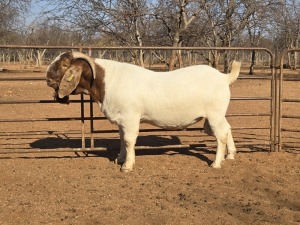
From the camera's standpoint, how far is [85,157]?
22.3 ft

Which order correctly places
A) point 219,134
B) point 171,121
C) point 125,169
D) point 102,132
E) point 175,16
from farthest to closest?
point 175,16, point 102,132, point 219,134, point 171,121, point 125,169

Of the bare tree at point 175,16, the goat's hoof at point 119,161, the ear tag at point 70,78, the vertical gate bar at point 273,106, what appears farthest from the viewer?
the bare tree at point 175,16

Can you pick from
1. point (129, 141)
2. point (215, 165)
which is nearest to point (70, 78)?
point (129, 141)

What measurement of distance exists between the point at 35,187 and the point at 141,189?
134 centimetres

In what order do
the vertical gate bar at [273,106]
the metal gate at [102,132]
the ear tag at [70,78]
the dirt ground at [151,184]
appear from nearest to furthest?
the dirt ground at [151,184]
the ear tag at [70,78]
the metal gate at [102,132]
the vertical gate bar at [273,106]

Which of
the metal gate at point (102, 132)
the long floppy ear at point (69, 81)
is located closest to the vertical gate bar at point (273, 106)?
the metal gate at point (102, 132)

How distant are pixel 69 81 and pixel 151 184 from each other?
1.84 meters

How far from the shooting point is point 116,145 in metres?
7.61

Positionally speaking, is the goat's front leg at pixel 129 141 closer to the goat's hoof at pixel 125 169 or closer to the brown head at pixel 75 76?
the goat's hoof at pixel 125 169

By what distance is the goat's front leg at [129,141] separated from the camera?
5930 millimetres

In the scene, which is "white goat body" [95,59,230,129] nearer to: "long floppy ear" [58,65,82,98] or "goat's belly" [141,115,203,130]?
"goat's belly" [141,115,203,130]

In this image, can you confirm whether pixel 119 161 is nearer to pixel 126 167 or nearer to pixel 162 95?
pixel 126 167

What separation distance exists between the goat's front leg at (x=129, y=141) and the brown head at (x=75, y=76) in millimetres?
586

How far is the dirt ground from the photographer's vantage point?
14.2 ft
